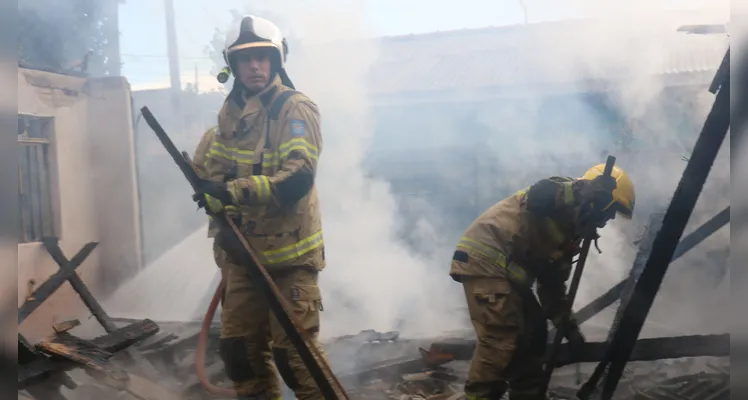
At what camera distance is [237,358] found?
3141 mm

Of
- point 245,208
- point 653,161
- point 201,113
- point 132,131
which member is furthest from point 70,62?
point 653,161

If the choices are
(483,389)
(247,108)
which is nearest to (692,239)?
(483,389)

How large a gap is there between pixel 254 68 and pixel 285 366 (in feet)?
5.36

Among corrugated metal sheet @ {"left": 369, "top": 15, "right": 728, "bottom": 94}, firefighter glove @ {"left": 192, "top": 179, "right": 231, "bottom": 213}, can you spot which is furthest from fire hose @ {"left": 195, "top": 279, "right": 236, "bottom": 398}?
corrugated metal sheet @ {"left": 369, "top": 15, "right": 728, "bottom": 94}

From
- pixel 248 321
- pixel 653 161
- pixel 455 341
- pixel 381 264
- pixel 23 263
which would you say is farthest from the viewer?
pixel 381 264

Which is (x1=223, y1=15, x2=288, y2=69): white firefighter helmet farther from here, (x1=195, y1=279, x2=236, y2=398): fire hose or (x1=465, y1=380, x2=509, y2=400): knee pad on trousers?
(x1=465, y1=380, x2=509, y2=400): knee pad on trousers

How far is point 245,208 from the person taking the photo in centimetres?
316

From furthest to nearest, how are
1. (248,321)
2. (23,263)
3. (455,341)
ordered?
(23,263) → (455,341) → (248,321)

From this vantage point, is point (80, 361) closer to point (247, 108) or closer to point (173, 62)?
point (247, 108)

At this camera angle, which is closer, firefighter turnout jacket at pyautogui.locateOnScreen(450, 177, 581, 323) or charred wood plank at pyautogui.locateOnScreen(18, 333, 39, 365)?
firefighter turnout jacket at pyautogui.locateOnScreen(450, 177, 581, 323)

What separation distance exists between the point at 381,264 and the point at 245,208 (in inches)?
172

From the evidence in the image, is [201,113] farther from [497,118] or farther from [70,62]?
[497,118]

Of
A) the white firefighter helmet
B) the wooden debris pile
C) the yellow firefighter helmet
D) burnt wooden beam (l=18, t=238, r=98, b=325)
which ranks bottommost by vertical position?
the wooden debris pile

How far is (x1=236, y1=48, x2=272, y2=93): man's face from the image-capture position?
3.22 meters
